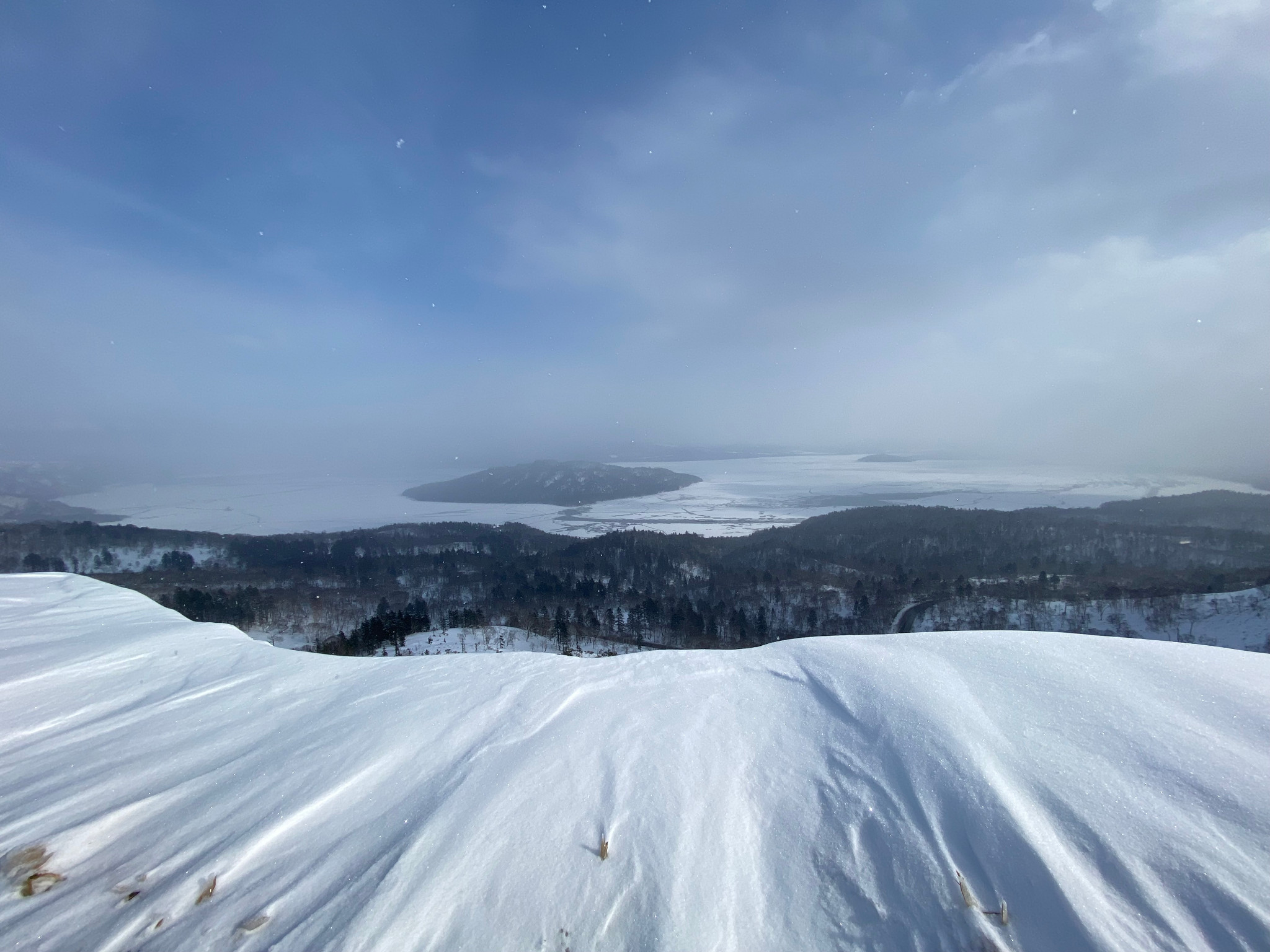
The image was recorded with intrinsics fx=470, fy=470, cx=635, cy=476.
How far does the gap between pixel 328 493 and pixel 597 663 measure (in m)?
169

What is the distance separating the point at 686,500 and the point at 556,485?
50.8 m

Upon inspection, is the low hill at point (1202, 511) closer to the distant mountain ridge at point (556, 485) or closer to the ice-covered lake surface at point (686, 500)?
the ice-covered lake surface at point (686, 500)

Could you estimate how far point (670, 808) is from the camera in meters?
3.25

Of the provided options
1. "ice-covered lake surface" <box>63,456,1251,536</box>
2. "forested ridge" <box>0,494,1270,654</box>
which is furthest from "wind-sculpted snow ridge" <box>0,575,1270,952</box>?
"ice-covered lake surface" <box>63,456,1251,536</box>

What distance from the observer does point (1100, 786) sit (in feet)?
10.0

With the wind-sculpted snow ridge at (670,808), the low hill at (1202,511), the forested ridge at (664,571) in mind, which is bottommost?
the forested ridge at (664,571)

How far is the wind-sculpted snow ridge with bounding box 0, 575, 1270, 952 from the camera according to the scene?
250cm

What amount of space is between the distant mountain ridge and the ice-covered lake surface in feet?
26.4

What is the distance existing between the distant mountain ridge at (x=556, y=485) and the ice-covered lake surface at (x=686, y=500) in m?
8.04

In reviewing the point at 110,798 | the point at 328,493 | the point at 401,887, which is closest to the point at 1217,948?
the point at 401,887

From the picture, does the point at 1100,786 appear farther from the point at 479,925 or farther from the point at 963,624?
the point at 963,624

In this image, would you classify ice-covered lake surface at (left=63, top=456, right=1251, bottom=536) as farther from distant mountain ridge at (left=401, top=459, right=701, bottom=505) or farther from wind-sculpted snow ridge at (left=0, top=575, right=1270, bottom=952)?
wind-sculpted snow ridge at (left=0, top=575, right=1270, bottom=952)

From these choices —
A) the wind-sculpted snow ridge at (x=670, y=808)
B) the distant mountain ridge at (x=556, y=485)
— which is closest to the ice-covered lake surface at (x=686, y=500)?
the distant mountain ridge at (x=556, y=485)

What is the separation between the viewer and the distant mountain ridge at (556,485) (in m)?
151
